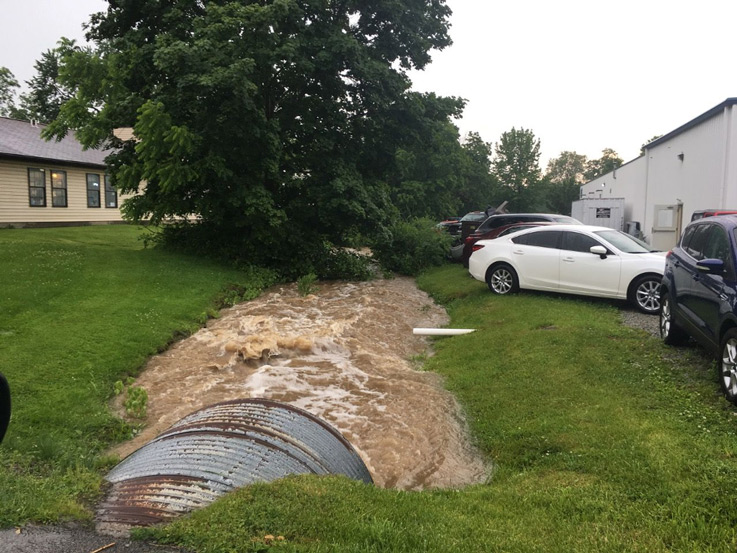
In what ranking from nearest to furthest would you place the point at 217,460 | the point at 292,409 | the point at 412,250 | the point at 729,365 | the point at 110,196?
the point at 217,460
the point at 292,409
the point at 729,365
the point at 412,250
the point at 110,196

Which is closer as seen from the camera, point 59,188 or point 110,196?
point 59,188

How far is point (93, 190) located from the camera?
28.8 m

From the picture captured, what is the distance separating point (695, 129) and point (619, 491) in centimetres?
2090

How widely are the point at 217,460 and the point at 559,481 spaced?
8.92 ft

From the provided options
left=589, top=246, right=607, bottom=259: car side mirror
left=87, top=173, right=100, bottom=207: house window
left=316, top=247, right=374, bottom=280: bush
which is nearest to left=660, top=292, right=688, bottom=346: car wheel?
left=589, top=246, right=607, bottom=259: car side mirror

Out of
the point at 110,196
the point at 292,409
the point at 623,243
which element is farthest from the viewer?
the point at 110,196

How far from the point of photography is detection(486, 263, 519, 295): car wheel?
43.5 ft

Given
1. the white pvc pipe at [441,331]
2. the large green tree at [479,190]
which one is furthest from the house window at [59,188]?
the large green tree at [479,190]

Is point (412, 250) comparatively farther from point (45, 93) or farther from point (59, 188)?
point (45, 93)

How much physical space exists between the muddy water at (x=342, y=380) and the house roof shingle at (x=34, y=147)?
51.0 ft

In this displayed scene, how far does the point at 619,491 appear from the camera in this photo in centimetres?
434

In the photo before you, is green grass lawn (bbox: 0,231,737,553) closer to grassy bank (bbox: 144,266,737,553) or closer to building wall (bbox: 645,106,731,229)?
grassy bank (bbox: 144,266,737,553)

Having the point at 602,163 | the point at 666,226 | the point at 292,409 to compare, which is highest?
the point at 602,163

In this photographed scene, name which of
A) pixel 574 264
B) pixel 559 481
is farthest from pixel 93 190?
pixel 559 481
